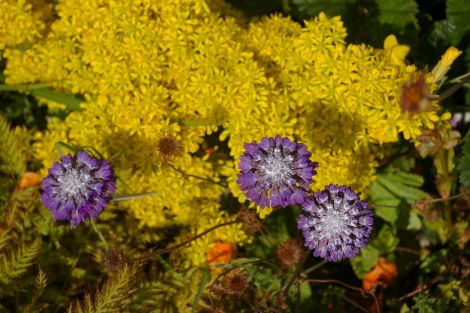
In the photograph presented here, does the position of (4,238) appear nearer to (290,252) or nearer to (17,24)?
(17,24)

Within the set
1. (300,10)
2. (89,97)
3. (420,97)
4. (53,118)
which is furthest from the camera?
(53,118)

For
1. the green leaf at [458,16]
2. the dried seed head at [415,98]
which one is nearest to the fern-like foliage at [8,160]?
the dried seed head at [415,98]

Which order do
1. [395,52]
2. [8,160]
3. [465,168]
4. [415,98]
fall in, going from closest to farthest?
[415,98], [395,52], [465,168], [8,160]

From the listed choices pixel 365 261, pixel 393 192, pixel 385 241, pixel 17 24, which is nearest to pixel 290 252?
pixel 365 261

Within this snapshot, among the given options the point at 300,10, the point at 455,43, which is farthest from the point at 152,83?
the point at 455,43

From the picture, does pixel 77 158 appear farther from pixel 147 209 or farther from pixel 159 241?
pixel 159 241

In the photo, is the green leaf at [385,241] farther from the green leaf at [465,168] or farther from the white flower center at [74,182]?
the white flower center at [74,182]

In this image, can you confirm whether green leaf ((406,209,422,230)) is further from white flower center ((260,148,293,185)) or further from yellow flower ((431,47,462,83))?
white flower center ((260,148,293,185))
